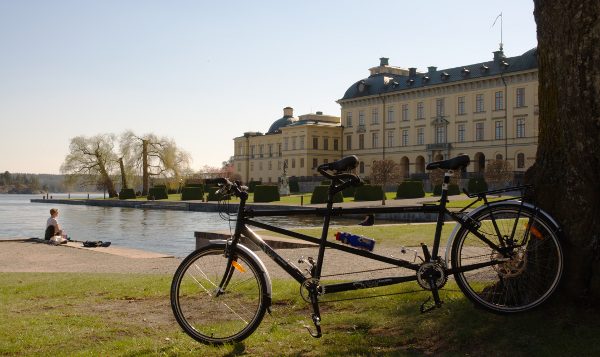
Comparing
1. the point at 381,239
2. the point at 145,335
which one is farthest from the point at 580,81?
the point at 381,239

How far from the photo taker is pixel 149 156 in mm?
63781

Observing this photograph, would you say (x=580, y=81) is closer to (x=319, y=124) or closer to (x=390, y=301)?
(x=390, y=301)

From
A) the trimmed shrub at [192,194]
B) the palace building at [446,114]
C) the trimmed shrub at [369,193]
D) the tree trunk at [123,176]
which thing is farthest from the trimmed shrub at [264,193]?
the tree trunk at [123,176]

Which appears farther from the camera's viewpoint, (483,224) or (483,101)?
(483,101)

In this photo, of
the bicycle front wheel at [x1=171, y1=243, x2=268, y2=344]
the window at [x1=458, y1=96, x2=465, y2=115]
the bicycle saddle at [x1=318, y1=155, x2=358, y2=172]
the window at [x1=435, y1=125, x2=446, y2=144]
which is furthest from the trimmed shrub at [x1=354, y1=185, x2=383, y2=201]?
the bicycle saddle at [x1=318, y1=155, x2=358, y2=172]

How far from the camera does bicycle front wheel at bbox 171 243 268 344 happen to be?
3832 mm

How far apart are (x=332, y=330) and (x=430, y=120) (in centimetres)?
5990

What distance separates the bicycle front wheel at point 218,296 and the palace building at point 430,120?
159ft

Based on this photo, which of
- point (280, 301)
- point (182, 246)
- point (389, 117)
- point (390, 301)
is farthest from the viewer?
point (389, 117)

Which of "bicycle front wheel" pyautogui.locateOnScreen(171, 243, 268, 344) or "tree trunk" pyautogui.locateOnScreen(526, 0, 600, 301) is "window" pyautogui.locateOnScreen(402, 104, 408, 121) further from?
"bicycle front wheel" pyautogui.locateOnScreen(171, 243, 268, 344)

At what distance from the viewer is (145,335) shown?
4.34 m

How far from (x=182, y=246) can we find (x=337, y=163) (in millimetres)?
14473

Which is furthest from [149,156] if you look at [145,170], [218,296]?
[218,296]

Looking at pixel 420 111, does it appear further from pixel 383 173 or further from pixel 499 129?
pixel 383 173
